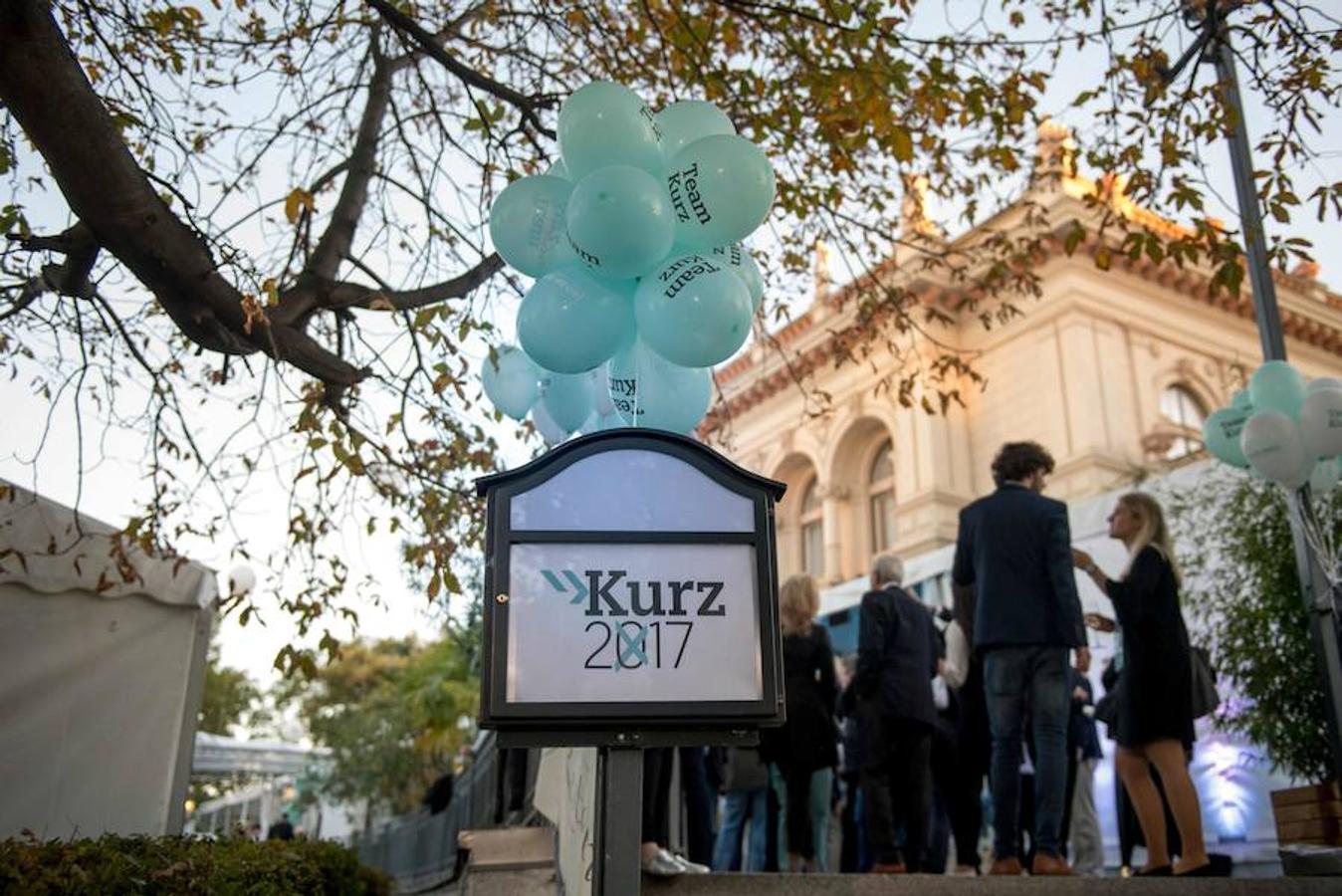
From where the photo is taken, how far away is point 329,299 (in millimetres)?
5090

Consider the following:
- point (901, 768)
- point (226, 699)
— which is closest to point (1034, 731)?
point (901, 768)

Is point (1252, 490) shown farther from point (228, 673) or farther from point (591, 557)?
point (228, 673)

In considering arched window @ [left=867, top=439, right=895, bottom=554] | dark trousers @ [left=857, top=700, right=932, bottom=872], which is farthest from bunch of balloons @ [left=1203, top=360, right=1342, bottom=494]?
arched window @ [left=867, top=439, right=895, bottom=554]

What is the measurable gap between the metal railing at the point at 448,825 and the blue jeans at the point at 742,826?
1.24m

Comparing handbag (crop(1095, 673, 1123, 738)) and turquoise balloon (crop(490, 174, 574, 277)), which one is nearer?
turquoise balloon (crop(490, 174, 574, 277))

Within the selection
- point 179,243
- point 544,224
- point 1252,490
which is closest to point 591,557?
point 544,224

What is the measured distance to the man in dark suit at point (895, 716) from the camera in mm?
5500

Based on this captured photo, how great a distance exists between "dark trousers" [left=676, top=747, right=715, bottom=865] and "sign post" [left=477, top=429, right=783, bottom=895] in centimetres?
329

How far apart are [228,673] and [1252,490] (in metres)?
35.8

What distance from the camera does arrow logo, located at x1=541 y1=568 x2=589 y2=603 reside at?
8.29 ft

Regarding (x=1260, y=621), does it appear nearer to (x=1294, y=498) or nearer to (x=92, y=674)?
(x=1294, y=498)

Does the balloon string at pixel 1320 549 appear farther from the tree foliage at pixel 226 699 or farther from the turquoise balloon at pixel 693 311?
the tree foliage at pixel 226 699

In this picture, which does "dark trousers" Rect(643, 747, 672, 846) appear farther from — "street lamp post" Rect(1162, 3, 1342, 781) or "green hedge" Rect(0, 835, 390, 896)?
"street lamp post" Rect(1162, 3, 1342, 781)

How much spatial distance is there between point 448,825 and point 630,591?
37.0ft
